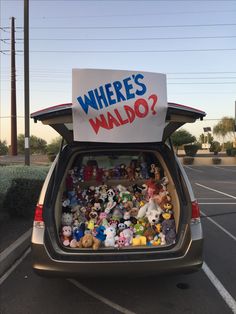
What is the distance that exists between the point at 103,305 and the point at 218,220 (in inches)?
208

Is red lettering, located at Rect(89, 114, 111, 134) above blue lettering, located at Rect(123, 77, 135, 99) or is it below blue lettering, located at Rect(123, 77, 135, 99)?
below

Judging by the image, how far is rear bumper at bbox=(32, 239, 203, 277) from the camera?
13.0 feet

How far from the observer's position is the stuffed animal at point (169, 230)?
14.3 ft

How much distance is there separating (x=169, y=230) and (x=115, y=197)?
0.98 metres

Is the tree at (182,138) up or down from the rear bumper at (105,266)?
up

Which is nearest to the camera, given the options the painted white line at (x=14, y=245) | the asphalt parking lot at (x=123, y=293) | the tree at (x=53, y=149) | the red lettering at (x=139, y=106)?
the asphalt parking lot at (x=123, y=293)

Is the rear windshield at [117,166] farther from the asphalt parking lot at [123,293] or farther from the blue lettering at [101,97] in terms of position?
the asphalt parking lot at [123,293]

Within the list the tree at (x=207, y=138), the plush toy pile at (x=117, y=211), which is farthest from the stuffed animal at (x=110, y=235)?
the tree at (x=207, y=138)

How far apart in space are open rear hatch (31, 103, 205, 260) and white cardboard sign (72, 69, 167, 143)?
0.50 ft

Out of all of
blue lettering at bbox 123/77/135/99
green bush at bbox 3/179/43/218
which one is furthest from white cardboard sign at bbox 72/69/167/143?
green bush at bbox 3/179/43/218

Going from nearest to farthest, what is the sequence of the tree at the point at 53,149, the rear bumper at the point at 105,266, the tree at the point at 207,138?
the rear bumper at the point at 105,266 < the tree at the point at 53,149 < the tree at the point at 207,138

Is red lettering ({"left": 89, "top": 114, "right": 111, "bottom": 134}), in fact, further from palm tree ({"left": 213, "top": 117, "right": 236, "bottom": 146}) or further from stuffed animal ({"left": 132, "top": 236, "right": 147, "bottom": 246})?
palm tree ({"left": 213, "top": 117, "right": 236, "bottom": 146})

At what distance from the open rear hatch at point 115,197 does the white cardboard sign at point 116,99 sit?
0.50ft

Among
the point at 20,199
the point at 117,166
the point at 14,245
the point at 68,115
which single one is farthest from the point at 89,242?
the point at 20,199
